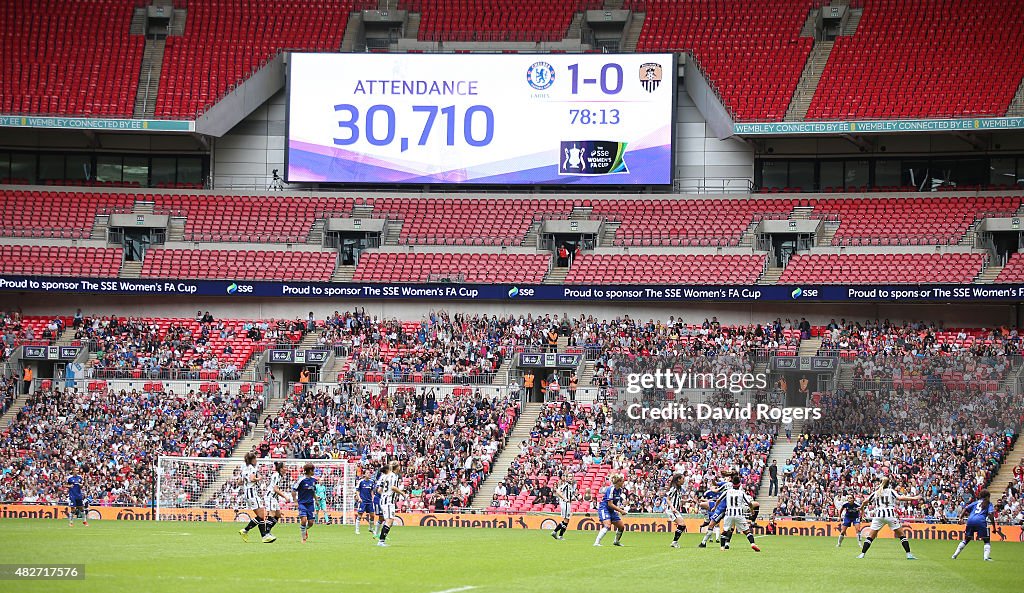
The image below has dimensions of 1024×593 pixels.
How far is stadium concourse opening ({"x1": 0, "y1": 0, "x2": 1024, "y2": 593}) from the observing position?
4175 centimetres

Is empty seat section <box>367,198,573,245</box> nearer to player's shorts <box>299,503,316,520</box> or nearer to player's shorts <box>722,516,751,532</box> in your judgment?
player's shorts <box>299,503,316,520</box>

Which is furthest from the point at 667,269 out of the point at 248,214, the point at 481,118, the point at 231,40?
the point at 231,40

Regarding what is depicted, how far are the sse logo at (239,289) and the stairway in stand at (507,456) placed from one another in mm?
13999

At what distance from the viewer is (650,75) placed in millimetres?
60625

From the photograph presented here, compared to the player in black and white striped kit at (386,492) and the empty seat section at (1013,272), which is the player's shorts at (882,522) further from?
the empty seat section at (1013,272)

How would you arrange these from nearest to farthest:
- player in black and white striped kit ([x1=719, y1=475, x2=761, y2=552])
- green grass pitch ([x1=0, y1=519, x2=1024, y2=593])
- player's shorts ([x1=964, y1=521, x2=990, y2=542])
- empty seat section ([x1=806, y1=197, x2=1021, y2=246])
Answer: green grass pitch ([x1=0, y1=519, x2=1024, y2=593]) < player in black and white striped kit ([x1=719, y1=475, x2=761, y2=552]) < player's shorts ([x1=964, y1=521, x2=990, y2=542]) < empty seat section ([x1=806, y1=197, x2=1021, y2=246])

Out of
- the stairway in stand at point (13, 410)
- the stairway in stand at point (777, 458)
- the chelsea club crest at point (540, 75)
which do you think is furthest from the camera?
the chelsea club crest at point (540, 75)

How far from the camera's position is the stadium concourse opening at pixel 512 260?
4175 centimetres

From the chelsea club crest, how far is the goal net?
24084mm

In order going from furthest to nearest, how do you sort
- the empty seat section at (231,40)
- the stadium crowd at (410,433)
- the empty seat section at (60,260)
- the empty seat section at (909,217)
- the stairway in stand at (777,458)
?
the empty seat section at (231,40) → the empty seat section at (60,260) → the empty seat section at (909,217) → the stadium crowd at (410,433) → the stairway in stand at (777,458)

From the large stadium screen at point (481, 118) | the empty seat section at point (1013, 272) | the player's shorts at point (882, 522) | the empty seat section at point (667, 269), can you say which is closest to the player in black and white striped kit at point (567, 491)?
the player's shorts at point (882, 522)

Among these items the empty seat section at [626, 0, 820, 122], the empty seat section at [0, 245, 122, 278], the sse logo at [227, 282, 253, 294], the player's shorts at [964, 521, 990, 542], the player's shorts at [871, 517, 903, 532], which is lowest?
the player's shorts at [964, 521, 990, 542]

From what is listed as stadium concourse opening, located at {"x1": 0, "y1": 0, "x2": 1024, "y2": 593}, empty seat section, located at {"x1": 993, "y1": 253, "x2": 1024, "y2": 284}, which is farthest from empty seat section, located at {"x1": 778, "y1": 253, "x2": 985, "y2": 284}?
empty seat section, located at {"x1": 993, "y1": 253, "x2": 1024, "y2": 284}

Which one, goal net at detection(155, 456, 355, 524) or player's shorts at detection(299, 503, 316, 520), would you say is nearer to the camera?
player's shorts at detection(299, 503, 316, 520)
